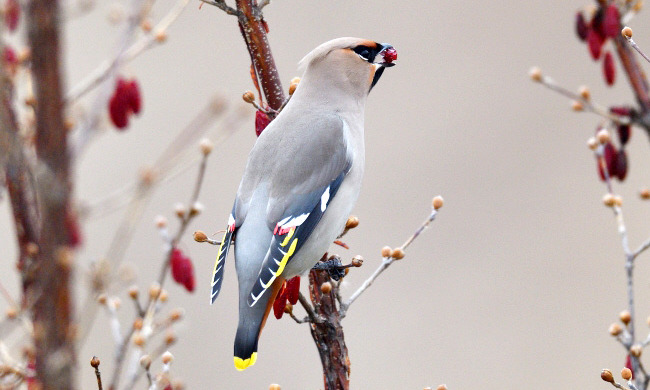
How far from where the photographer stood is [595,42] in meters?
2.56

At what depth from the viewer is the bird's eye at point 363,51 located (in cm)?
276

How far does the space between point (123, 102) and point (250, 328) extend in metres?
0.77

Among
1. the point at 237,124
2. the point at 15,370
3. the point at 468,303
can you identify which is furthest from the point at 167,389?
the point at 468,303

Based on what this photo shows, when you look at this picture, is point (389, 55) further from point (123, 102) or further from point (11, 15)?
point (11, 15)

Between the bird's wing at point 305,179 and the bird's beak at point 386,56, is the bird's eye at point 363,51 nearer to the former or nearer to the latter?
the bird's beak at point 386,56

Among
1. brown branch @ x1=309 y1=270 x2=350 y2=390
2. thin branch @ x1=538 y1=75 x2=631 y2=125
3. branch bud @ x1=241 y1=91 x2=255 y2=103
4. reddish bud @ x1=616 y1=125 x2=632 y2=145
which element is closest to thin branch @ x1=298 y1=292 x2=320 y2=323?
brown branch @ x1=309 y1=270 x2=350 y2=390

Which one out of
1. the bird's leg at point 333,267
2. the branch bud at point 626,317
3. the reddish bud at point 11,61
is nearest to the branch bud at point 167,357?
the bird's leg at point 333,267

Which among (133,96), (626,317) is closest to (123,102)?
(133,96)

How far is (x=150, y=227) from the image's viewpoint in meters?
5.17

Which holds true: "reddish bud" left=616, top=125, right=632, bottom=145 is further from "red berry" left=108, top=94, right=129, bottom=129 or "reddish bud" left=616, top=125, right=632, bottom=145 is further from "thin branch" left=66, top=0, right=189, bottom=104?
"red berry" left=108, top=94, right=129, bottom=129

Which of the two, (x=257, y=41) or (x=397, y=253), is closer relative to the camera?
(x=397, y=253)

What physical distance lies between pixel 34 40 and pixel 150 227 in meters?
4.34

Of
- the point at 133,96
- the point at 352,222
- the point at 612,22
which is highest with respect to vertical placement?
the point at 612,22

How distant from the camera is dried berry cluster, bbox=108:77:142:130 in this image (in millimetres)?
2562
